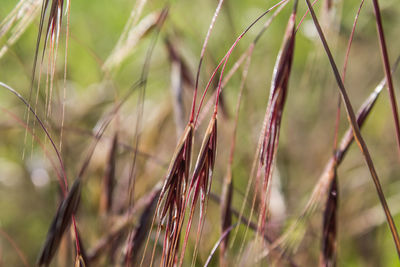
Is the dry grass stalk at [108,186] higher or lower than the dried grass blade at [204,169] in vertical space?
lower

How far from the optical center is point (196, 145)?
33.3 inches

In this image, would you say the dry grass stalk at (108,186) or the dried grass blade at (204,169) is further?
the dry grass stalk at (108,186)

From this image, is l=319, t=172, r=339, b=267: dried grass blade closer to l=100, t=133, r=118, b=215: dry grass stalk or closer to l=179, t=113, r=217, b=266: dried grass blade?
l=179, t=113, r=217, b=266: dried grass blade

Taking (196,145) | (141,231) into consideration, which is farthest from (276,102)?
(196,145)

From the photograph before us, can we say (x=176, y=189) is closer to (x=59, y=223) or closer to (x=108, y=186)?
(x=59, y=223)

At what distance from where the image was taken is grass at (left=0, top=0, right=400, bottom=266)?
0.49m

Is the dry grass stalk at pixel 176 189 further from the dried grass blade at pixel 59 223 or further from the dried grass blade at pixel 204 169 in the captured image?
the dried grass blade at pixel 59 223

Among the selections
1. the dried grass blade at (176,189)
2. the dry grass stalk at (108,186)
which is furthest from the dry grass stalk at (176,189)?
the dry grass stalk at (108,186)

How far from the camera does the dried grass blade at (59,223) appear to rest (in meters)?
0.53

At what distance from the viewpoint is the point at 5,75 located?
50.0 inches

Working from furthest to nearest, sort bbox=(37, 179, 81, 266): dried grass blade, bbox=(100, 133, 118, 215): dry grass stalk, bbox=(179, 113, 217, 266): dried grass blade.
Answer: bbox=(100, 133, 118, 215): dry grass stalk < bbox=(37, 179, 81, 266): dried grass blade < bbox=(179, 113, 217, 266): dried grass blade

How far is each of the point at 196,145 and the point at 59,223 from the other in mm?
341

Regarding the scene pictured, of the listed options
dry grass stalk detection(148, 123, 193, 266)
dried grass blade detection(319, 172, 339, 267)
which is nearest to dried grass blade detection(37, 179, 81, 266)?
dry grass stalk detection(148, 123, 193, 266)

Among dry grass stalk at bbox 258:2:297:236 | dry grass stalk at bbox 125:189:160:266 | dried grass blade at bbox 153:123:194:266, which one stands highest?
dry grass stalk at bbox 258:2:297:236
